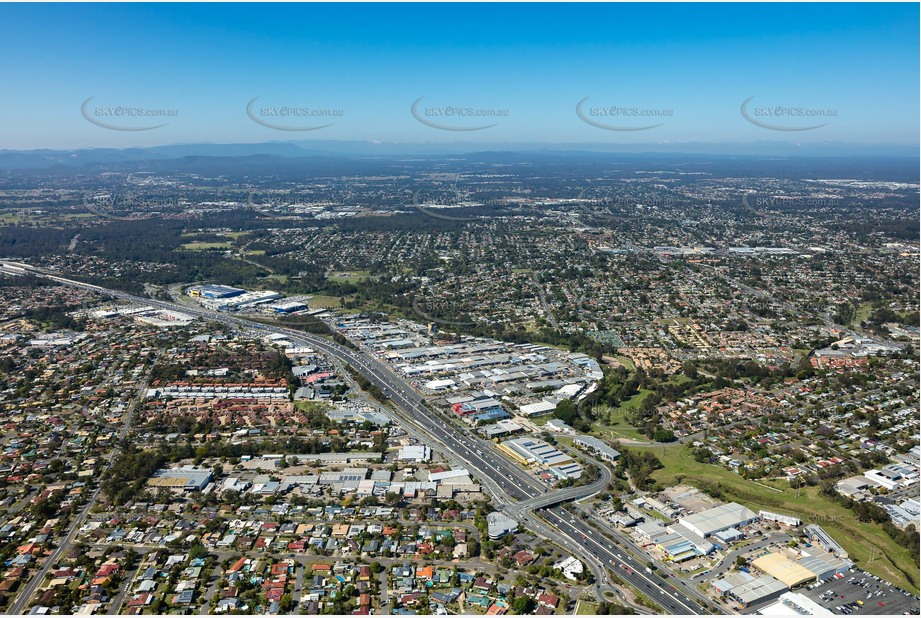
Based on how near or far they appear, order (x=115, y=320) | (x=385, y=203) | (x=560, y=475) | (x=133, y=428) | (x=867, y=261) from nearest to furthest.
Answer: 1. (x=560, y=475)
2. (x=133, y=428)
3. (x=115, y=320)
4. (x=867, y=261)
5. (x=385, y=203)

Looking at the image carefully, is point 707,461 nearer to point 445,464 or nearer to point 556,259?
point 445,464

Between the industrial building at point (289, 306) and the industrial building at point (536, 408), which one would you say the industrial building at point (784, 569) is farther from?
the industrial building at point (289, 306)

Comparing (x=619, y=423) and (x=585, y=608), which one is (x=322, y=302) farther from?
(x=585, y=608)

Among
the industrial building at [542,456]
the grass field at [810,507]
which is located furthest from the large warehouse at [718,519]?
the industrial building at [542,456]

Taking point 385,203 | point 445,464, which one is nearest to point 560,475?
point 445,464

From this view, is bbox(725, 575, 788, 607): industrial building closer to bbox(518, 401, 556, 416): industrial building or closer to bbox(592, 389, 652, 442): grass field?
bbox(592, 389, 652, 442): grass field

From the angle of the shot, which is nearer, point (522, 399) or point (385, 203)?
point (522, 399)
